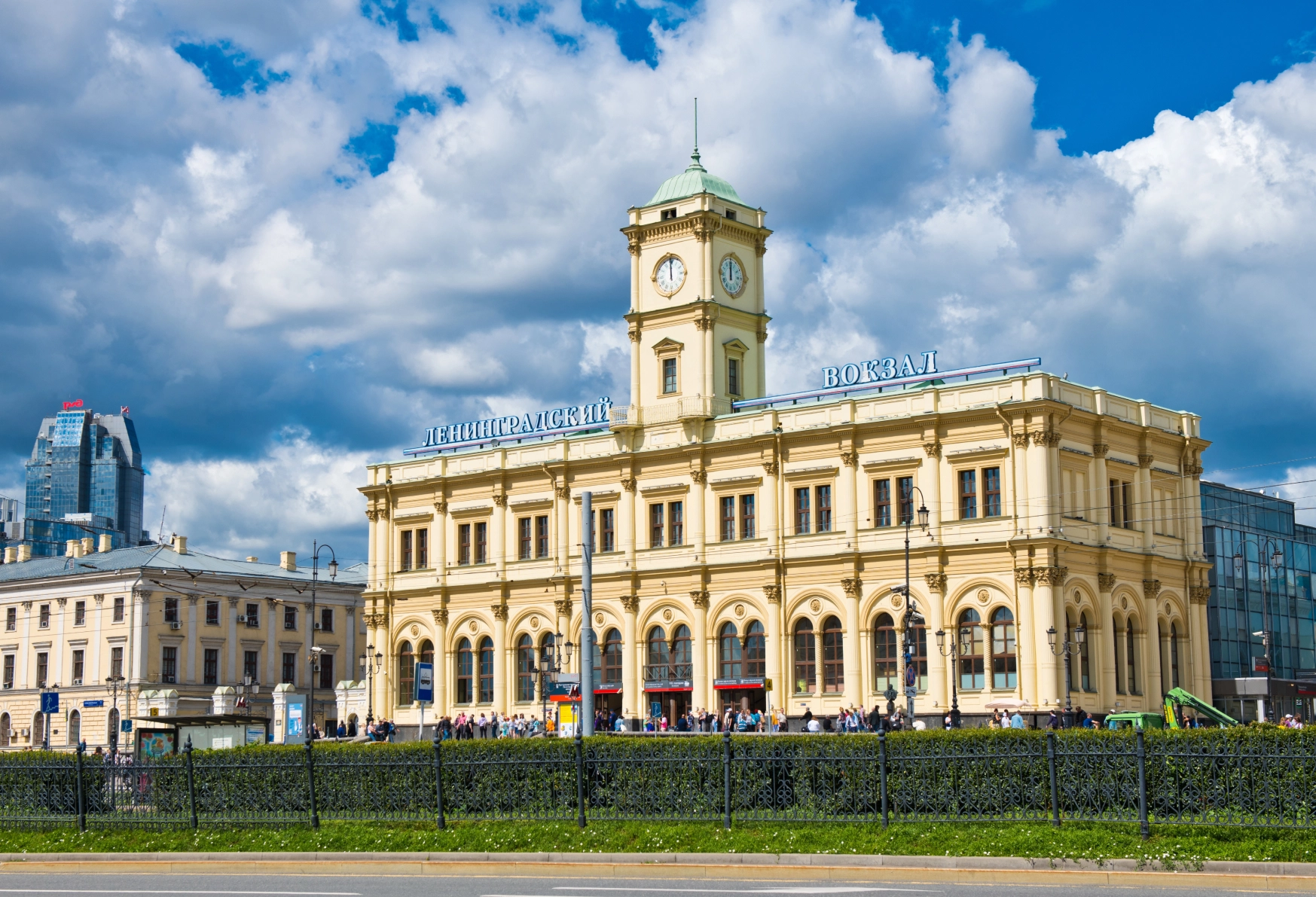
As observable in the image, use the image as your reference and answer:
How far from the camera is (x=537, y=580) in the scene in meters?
72.8

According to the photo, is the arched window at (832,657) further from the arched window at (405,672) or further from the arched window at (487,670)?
the arched window at (405,672)

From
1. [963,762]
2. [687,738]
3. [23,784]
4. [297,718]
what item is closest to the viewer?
[963,762]

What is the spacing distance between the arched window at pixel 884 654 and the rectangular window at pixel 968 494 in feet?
17.3

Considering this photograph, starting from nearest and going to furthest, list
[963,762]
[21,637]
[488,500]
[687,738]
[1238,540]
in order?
[963,762] → [687,738] → [488,500] → [1238,540] → [21,637]

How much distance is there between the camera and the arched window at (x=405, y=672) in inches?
3036

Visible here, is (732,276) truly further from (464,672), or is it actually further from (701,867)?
(701,867)

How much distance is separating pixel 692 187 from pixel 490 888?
183ft

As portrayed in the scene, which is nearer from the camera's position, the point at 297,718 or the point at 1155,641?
the point at 297,718

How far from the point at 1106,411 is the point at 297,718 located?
3428 centimetres

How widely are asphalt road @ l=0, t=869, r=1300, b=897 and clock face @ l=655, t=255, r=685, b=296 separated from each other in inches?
2002

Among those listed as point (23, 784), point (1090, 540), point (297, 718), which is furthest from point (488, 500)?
point (23, 784)

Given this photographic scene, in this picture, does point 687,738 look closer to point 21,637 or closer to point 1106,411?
point 1106,411

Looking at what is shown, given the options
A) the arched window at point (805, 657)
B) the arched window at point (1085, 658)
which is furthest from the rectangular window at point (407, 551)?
the arched window at point (1085, 658)

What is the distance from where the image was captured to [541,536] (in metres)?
73.6
